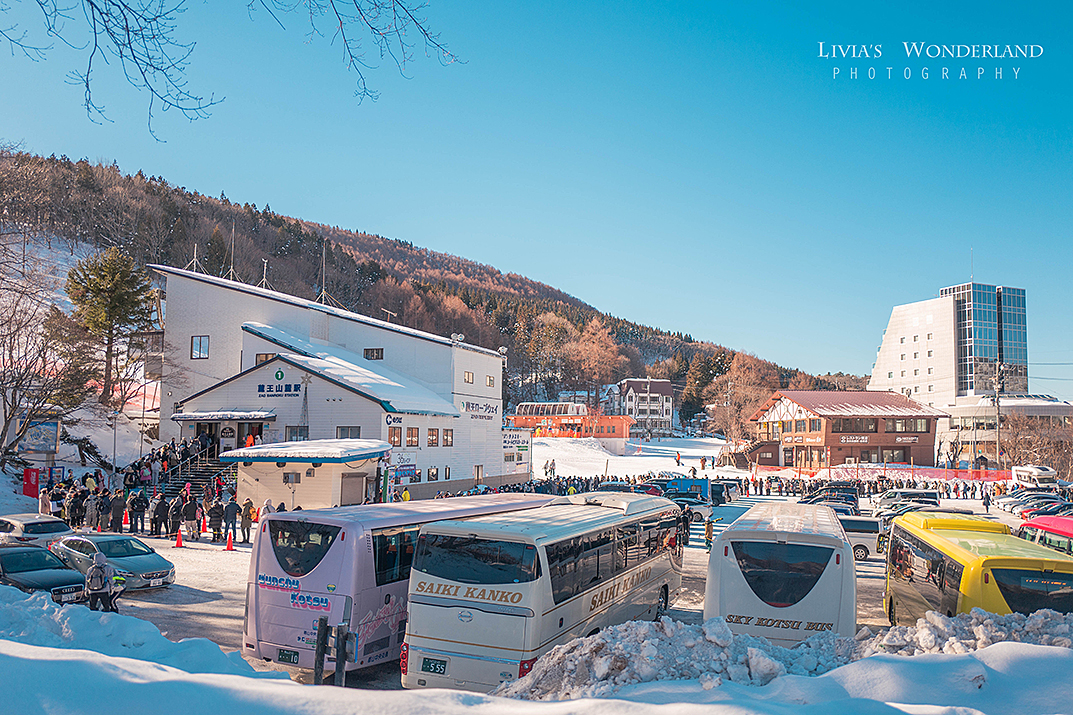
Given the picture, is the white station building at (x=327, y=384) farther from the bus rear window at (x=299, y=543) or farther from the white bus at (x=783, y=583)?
the white bus at (x=783, y=583)

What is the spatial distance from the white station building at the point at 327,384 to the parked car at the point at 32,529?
1444 cm

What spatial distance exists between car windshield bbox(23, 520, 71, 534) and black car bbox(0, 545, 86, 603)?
3.77m

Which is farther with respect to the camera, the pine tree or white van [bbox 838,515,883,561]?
the pine tree

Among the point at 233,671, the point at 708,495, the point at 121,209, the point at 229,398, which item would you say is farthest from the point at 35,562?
the point at 121,209

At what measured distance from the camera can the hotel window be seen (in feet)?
131

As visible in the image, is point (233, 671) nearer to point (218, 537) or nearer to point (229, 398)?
point (218, 537)

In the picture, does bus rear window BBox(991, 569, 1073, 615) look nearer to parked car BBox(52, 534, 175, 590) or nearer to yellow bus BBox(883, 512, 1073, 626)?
yellow bus BBox(883, 512, 1073, 626)

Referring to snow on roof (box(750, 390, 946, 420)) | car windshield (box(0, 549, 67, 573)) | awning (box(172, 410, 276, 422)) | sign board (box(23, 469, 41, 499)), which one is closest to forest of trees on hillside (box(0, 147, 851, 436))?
snow on roof (box(750, 390, 946, 420))

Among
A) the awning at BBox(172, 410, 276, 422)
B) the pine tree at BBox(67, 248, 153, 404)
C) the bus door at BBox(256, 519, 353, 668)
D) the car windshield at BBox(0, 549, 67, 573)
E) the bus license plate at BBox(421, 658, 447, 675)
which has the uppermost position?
the pine tree at BBox(67, 248, 153, 404)

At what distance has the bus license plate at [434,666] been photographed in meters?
8.52

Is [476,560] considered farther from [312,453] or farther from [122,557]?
[312,453]

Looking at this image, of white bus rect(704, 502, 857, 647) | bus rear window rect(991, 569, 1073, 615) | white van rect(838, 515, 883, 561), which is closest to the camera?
bus rear window rect(991, 569, 1073, 615)

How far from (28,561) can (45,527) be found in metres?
4.55

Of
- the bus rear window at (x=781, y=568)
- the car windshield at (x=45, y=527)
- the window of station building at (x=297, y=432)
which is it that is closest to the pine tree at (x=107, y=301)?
the window of station building at (x=297, y=432)
